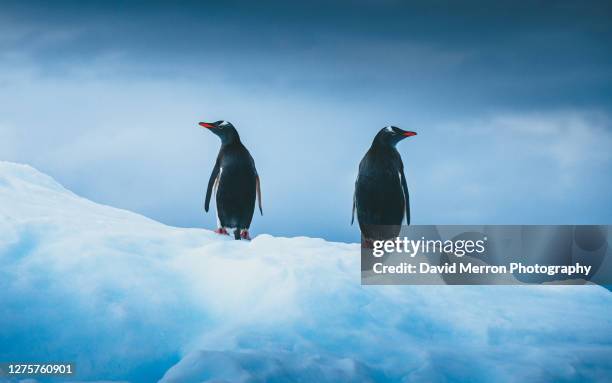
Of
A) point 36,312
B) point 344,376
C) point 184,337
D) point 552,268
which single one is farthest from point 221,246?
point 552,268

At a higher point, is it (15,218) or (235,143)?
(235,143)

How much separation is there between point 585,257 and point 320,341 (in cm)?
615

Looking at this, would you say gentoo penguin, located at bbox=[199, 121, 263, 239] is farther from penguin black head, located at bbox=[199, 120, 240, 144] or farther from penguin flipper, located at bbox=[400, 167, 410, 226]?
penguin flipper, located at bbox=[400, 167, 410, 226]

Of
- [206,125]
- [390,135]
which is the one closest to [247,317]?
[390,135]

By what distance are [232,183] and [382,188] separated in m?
1.67

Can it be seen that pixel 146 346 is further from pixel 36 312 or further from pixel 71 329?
pixel 36 312

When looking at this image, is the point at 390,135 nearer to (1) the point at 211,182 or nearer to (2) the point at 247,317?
(1) the point at 211,182

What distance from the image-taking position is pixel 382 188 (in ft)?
21.2

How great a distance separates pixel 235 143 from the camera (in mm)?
7031

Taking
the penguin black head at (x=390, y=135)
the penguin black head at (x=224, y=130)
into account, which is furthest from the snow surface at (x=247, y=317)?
the penguin black head at (x=224, y=130)

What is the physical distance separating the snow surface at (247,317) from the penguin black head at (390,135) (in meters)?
1.39

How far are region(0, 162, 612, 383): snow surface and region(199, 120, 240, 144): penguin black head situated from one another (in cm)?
150

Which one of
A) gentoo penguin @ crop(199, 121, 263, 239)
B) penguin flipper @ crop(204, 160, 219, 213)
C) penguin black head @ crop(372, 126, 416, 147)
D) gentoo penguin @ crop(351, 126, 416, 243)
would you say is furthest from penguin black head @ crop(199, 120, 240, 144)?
penguin black head @ crop(372, 126, 416, 147)

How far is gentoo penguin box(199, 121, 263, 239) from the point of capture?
6.88 metres
